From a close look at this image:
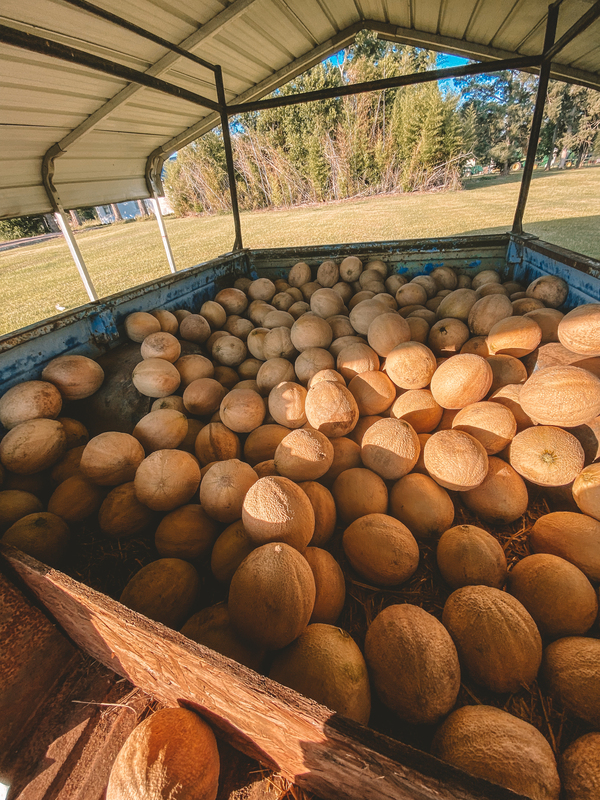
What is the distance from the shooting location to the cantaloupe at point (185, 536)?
196cm

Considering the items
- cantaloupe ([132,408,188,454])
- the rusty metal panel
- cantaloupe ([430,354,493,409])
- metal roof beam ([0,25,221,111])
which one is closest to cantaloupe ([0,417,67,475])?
cantaloupe ([132,408,188,454])

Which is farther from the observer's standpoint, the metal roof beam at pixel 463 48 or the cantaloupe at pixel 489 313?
the metal roof beam at pixel 463 48

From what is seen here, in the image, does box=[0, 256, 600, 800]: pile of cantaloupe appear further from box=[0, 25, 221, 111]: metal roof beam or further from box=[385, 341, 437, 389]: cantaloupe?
box=[0, 25, 221, 111]: metal roof beam

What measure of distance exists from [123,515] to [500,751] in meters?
1.97

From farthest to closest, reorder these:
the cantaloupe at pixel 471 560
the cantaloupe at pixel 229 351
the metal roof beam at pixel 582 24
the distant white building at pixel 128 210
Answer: the distant white building at pixel 128 210 → the cantaloupe at pixel 229 351 → the metal roof beam at pixel 582 24 → the cantaloupe at pixel 471 560

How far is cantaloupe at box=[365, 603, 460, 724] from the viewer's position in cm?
125

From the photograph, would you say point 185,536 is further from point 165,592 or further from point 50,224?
point 50,224

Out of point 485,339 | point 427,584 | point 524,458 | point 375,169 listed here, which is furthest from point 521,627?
point 375,169

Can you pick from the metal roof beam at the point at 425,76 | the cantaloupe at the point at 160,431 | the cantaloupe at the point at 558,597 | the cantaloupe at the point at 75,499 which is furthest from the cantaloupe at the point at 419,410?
the metal roof beam at the point at 425,76

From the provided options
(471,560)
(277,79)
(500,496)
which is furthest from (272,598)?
(277,79)

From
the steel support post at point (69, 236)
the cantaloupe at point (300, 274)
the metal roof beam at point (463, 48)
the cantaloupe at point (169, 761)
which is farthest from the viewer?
the steel support post at point (69, 236)

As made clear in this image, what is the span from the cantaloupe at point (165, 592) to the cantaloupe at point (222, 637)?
11 centimetres

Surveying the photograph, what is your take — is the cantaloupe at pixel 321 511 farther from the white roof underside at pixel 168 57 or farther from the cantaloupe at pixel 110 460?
the white roof underside at pixel 168 57

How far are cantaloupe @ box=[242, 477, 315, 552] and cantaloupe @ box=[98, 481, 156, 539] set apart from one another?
83 centimetres
